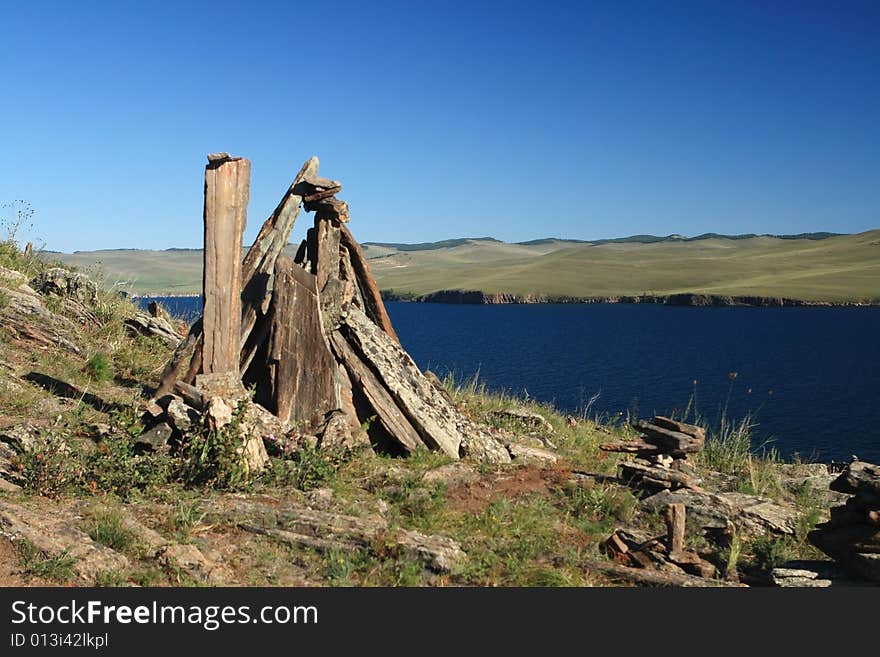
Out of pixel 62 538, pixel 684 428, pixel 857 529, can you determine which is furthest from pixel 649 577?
pixel 62 538

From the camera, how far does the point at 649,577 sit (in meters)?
6.70

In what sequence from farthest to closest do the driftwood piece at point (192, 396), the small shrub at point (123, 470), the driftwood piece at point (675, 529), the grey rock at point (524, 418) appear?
1. the grey rock at point (524, 418)
2. the driftwood piece at point (192, 396)
3. the small shrub at point (123, 470)
4. the driftwood piece at point (675, 529)

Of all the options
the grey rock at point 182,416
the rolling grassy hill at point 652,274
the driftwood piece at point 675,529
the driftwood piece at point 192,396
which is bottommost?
the driftwood piece at point 675,529

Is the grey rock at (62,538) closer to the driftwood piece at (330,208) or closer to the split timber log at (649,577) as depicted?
the split timber log at (649,577)

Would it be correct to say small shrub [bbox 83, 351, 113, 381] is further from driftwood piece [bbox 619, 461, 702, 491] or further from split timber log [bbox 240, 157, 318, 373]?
driftwood piece [bbox 619, 461, 702, 491]

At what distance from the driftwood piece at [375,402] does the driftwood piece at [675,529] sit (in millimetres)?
3757

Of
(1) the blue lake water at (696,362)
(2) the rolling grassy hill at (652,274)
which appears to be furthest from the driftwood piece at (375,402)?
(2) the rolling grassy hill at (652,274)

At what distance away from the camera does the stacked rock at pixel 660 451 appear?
30.5 feet

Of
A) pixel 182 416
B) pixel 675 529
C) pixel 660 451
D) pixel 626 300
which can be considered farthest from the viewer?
pixel 626 300

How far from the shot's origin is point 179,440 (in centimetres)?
850

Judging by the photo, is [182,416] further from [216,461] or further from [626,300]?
[626,300]

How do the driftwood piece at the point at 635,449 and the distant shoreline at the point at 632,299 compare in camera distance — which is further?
the distant shoreline at the point at 632,299

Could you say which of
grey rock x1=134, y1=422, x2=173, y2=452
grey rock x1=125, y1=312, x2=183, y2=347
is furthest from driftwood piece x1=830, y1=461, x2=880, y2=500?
grey rock x1=125, y1=312, x2=183, y2=347

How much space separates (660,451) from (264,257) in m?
6.54
